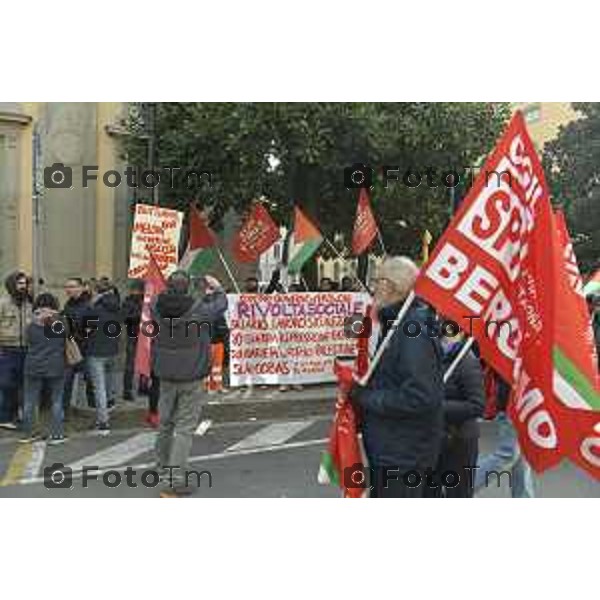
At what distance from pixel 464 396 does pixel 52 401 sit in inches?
226

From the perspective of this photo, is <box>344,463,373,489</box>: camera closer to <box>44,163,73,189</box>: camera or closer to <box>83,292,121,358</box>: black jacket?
<box>83,292,121,358</box>: black jacket

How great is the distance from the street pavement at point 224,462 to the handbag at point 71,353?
76 cm

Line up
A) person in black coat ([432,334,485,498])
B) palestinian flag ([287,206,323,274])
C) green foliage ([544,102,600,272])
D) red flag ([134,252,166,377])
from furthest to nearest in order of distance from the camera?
green foliage ([544,102,600,272]) → palestinian flag ([287,206,323,274]) → red flag ([134,252,166,377]) → person in black coat ([432,334,485,498])

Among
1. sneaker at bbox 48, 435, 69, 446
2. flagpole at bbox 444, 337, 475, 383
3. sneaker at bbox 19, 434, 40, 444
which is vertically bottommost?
sneaker at bbox 19, 434, 40, 444

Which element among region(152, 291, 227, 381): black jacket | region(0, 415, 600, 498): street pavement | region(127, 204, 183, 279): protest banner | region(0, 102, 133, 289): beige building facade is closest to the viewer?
region(152, 291, 227, 381): black jacket

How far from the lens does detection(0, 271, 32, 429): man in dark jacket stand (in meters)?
10.3

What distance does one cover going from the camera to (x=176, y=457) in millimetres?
7570

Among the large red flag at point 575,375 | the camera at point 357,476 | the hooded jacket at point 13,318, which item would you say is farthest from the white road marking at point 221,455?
the large red flag at point 575,375

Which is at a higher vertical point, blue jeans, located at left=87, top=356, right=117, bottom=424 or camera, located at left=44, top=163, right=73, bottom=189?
camera, located at left=44, top=163, right=73, bottom=189

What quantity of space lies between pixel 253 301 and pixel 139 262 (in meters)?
2.60

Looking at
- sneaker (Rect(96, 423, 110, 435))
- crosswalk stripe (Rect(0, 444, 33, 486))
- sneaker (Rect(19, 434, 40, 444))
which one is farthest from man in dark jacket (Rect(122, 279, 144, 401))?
crosswalk stripe (Rect(0, 444, 33, 486))

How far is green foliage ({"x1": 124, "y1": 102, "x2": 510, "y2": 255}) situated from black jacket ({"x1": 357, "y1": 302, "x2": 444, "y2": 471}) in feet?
37.0

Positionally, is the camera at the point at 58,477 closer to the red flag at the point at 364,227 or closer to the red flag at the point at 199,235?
the red flag at the point at 199,235

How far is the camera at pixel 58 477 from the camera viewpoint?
310 inches
